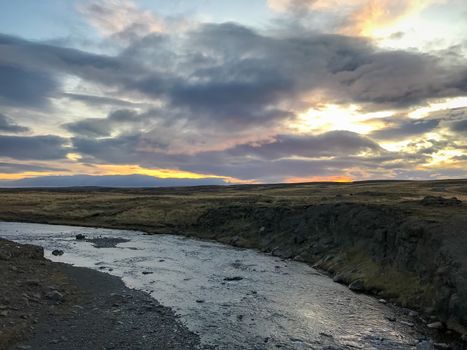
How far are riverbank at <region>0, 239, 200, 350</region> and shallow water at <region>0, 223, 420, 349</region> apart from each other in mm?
1685

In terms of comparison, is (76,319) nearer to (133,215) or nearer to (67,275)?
(67,275)

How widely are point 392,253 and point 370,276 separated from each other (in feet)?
10.6

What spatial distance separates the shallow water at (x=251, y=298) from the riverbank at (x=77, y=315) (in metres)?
1.69

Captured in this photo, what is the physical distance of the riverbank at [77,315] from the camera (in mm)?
20703

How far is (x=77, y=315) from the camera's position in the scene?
971 inches

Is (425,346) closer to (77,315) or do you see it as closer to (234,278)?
(234,278)

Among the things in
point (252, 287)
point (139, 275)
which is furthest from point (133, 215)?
point (252, 287)

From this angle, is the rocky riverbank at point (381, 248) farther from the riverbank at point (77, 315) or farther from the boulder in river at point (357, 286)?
the riverbank at point (77, 315)

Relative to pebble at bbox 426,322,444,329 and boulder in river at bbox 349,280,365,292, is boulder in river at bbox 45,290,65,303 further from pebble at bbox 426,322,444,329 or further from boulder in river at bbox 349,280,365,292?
pebble at bbox 426,322,444,329

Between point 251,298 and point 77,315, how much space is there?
12434 millimetres

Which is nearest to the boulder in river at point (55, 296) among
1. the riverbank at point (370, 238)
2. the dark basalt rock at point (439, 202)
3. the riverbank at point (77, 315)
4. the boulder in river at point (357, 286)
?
the riverbank at point (77, 315)

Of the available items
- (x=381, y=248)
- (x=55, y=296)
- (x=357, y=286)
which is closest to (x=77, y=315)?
(x=55, y=296)

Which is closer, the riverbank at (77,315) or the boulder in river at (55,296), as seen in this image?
the riverbank at (77,315)

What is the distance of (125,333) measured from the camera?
22.3 meters
